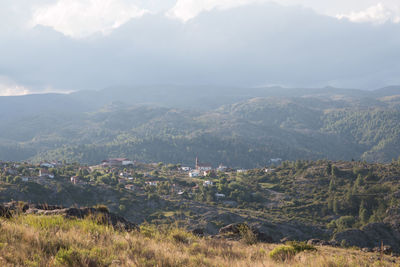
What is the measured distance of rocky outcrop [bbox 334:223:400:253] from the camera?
3201 cm

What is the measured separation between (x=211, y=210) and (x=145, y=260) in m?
56.9

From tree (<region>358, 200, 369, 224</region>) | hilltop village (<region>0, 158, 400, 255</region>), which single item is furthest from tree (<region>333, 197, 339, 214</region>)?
tree (<region>358, 200, 369, 224</region>)

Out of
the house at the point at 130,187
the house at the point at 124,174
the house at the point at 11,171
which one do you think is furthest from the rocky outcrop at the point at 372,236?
the house at the point at 124,174

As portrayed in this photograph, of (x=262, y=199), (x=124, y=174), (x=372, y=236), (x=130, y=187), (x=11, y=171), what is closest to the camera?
(x=372, y=236)

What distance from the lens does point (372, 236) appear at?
35.7 metres

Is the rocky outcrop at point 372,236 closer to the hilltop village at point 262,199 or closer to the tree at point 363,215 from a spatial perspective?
the hilltop village at point 262,199

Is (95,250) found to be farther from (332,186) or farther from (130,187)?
(332,186)

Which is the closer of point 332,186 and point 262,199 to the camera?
point 262,199

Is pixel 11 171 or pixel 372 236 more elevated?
pixel 11 171

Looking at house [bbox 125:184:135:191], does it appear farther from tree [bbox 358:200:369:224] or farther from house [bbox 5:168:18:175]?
tree [bbox 358:200:369:224]

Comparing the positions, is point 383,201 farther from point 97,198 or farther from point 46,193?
point 46,193

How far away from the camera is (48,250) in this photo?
591 cm

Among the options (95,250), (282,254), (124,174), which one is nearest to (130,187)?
(124,174)

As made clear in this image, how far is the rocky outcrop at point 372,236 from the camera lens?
105 feet
